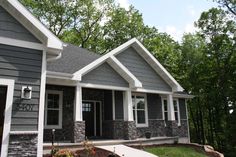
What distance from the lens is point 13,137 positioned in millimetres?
6410

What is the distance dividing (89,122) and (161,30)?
21058mm

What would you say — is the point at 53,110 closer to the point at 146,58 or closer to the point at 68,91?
the point at 68,91

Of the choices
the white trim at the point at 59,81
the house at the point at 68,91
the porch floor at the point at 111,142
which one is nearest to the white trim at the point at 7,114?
the house at the point at 68,91

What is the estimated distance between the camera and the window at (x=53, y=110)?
11.0m

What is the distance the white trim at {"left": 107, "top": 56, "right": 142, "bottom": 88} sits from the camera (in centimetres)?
1188

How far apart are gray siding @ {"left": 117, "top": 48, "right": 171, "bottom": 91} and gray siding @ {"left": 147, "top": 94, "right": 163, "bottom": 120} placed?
1019 mm

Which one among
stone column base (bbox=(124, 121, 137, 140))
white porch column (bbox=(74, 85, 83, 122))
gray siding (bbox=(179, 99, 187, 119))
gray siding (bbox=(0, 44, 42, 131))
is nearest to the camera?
gray siding (bbox=(0, 44, 42, 131))

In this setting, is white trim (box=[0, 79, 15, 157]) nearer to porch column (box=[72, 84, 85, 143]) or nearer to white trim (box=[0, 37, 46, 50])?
white trim (box=[0, 37, 46, 50])

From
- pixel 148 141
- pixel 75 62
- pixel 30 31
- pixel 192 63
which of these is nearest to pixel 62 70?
pixel 75 62

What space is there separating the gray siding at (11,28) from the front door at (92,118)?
649 centimetres

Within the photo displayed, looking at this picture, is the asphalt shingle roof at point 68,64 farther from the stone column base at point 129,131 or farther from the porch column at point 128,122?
the stone column base at point 129,131

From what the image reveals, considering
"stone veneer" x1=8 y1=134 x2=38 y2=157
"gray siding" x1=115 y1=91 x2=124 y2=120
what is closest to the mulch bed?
"stone veneer" x1=8 y1=134 x2=38 y2=157

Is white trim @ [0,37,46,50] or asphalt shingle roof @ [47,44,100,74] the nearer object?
white trim @ [0,37,46,50]

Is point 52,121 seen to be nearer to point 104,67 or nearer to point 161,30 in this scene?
point 104,67
